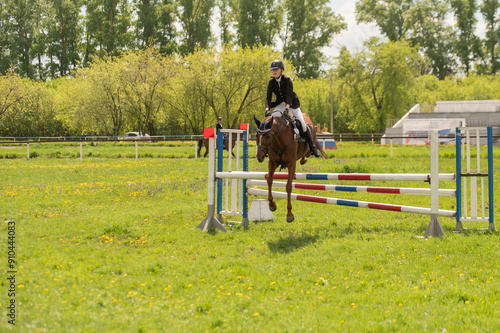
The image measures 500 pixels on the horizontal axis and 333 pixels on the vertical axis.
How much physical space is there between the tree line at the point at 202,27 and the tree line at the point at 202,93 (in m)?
13.2

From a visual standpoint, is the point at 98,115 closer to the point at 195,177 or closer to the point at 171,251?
the point at 195,177

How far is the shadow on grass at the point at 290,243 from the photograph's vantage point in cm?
811

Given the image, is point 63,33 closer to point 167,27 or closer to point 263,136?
point 167,27

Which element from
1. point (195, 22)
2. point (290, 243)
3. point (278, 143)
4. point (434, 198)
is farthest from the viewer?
point (195, 22)

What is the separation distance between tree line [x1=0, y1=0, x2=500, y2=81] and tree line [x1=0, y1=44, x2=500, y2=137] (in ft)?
43.3

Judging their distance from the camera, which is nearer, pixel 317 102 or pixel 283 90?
pixel 283 90

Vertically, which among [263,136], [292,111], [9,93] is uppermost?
[9,93]

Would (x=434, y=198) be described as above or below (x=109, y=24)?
below

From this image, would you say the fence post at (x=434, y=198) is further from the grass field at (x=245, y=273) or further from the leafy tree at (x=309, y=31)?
the leafy tree at (x=309, y=31)

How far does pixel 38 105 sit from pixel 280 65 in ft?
198

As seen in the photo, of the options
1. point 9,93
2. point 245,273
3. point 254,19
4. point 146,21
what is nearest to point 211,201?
point 245,273

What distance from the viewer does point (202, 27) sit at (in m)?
71.6

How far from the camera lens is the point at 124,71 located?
53031 mm

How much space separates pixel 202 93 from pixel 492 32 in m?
58.3
